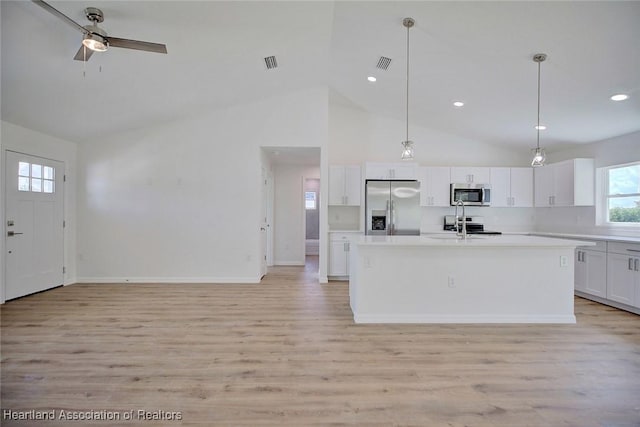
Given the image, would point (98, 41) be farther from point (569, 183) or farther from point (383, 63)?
point (569, 183)

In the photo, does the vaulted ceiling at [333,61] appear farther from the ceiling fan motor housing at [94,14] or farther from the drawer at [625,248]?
the drawer at [625,248]

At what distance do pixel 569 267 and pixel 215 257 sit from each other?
16.6 feet

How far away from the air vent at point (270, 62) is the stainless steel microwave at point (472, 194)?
12.4 feet

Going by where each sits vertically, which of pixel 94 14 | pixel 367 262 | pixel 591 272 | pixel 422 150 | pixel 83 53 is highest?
pixel 94 14

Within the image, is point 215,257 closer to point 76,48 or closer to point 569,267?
point 76,48

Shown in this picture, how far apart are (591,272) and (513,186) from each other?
6.58 feet

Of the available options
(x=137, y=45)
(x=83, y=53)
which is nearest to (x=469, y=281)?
(x=137, y=45)

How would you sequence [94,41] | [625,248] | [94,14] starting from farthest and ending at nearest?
[625,248] < [94,14] < [94,41]

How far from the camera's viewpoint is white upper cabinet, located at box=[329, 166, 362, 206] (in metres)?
5.86

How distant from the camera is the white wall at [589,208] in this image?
4.39 meters

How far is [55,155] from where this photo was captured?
4934mm

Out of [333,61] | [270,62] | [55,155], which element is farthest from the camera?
[55,155]

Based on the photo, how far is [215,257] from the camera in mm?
5457

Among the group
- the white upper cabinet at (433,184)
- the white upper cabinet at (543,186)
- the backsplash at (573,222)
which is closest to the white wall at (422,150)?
the backsplash at (573,222)
